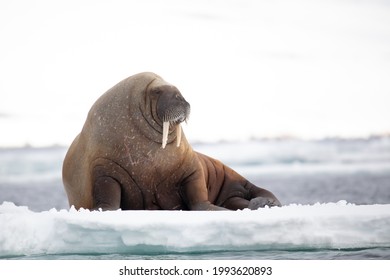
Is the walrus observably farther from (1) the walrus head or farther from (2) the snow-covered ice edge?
(2) the snow-covered ice edge

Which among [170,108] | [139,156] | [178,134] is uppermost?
[170,108]

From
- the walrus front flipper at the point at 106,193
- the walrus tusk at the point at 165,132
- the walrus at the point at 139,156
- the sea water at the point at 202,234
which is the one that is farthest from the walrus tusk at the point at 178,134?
the sea water at the point at 202,234

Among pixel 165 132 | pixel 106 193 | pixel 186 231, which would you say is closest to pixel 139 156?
pixel 165 132

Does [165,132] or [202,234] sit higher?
[165,132]

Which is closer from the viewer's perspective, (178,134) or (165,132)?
(165,132)

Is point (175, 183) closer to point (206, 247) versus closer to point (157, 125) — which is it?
point (157, 125)

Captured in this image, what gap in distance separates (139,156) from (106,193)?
18.8 inches

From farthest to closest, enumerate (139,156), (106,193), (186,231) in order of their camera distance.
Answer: (139,156) < (106,193) < (186,231)

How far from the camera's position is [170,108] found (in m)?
7.47

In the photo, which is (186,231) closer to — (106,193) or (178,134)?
(106,193)

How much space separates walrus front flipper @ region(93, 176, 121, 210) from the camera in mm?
7391

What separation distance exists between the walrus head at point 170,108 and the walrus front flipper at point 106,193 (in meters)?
0.59

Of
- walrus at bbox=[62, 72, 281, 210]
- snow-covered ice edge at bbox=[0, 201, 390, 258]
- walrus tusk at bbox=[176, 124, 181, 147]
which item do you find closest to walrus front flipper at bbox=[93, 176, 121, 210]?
walrus at bbox=[62, 72, 281, 210]
